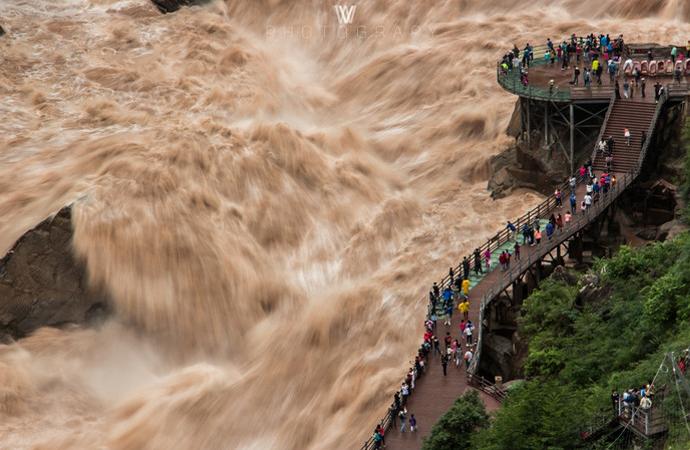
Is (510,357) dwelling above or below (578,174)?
below

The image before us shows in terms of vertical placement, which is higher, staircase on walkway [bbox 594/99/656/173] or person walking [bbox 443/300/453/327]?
staircase on walkway [bbox 594/99/656/173]

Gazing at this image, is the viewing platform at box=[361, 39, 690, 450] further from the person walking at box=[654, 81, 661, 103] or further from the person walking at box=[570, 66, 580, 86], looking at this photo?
the person walking at box=[570, 66, 580, 86]

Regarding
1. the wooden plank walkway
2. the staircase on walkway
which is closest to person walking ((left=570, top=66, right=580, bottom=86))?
the staircase on walkway

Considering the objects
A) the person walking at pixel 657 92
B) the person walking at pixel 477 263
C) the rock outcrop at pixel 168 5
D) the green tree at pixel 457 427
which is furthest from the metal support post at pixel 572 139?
the rock outcrop at pixel 168 5

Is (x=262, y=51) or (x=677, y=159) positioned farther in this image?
(x=262, y=51)

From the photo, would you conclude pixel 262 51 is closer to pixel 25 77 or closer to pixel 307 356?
pixel 25 77

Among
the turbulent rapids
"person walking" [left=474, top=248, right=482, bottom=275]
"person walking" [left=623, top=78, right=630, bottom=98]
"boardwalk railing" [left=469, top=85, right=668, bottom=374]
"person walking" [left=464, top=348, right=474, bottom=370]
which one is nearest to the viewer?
"person walking" [left=464, top=348, right=474, bottom=370]

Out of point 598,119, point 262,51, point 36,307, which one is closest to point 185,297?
point 36,307
